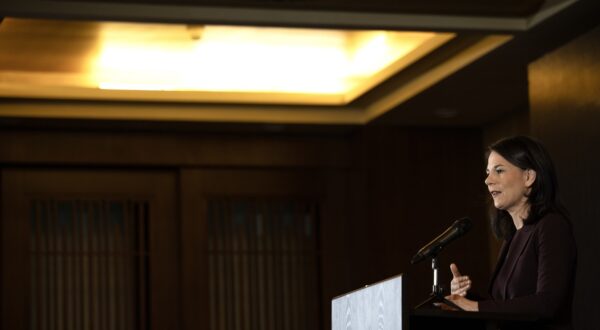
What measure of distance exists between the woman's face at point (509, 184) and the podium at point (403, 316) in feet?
1.29

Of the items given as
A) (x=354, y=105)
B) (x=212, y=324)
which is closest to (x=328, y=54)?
(x=354, y=105)

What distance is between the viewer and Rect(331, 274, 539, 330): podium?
2.59 m

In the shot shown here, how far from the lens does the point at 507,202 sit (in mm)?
3105

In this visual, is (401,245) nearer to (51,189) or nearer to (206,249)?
(206,249)

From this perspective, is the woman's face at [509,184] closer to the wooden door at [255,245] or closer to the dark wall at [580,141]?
the dark wall at [580,141]

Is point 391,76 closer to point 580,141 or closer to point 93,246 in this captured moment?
point 580,141

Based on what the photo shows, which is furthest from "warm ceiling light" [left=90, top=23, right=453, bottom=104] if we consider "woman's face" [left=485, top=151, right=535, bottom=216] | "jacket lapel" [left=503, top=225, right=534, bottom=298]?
"jacket lapel" [left=503, top=225, right=534, bottom=298]

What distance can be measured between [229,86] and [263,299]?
1.31 metres

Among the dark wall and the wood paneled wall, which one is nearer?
→ the dark wall

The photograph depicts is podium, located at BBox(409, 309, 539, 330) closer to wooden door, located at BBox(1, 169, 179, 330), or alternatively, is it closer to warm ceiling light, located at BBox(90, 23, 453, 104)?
warm ceiling light, located at BBox(90, 23, 453, 104)

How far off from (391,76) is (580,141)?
127cm

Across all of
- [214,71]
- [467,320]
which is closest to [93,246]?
[214,71]

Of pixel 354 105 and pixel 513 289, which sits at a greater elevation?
pixel 354 105

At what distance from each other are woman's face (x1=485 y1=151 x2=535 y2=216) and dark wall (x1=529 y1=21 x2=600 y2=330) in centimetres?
176
